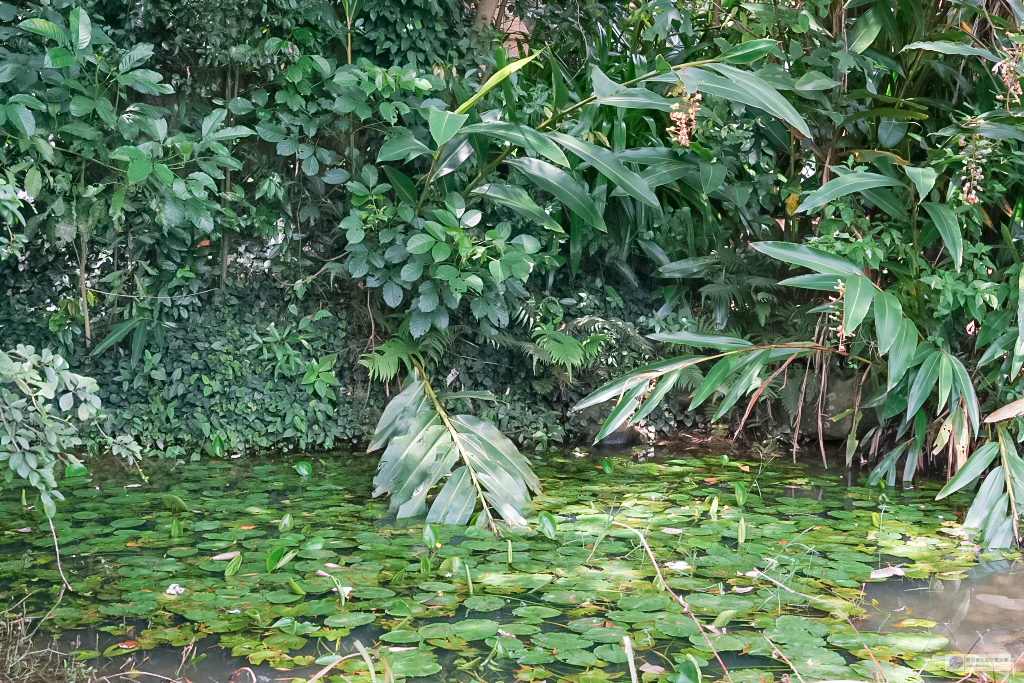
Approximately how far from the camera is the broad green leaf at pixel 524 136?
2.57 m

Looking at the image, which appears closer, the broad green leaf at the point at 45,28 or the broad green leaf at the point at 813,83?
the broad green leaf at the point at 45,28

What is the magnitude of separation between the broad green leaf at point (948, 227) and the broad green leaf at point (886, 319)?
0.27 m

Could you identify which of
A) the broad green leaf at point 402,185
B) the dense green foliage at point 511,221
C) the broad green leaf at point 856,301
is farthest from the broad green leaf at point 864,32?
the broad green leaf at point 402,185

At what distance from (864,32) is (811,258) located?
0.99 meters

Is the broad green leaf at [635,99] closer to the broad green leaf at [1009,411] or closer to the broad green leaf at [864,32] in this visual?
the broad green leaf at [864,32]

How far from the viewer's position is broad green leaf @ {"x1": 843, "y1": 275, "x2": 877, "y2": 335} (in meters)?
2.37

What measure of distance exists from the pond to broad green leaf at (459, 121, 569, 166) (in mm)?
1090

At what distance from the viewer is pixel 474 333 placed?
12.4 ft

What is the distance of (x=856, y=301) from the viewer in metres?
2.42

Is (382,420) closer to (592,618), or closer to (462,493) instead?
(462,493)

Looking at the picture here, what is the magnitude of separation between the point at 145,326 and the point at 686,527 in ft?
7.43

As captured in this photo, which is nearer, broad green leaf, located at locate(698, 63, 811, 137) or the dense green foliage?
→ broad green leaf, located at locate(698, 63, 811, 137)

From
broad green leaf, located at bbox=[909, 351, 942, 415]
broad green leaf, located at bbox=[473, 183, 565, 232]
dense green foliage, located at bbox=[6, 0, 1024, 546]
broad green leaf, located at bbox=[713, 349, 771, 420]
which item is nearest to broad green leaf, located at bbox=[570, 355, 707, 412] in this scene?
dense green foliage, located at bbox=[6, 0, 1024, 546]

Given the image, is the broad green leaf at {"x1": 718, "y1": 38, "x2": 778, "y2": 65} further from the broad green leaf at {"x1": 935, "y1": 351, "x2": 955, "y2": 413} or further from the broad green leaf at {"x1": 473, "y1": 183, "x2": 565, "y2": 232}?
the broad green leaf at {"x1": 935, "y1": 351, "x2": 955, "y2": 413}
